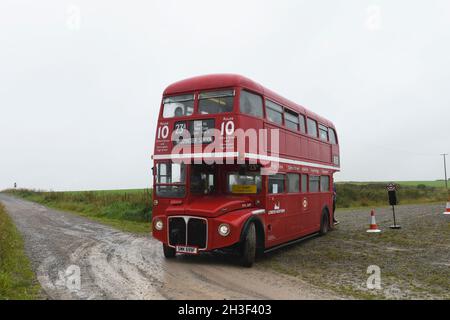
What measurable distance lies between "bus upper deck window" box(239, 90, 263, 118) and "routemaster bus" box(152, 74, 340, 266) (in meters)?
0.03

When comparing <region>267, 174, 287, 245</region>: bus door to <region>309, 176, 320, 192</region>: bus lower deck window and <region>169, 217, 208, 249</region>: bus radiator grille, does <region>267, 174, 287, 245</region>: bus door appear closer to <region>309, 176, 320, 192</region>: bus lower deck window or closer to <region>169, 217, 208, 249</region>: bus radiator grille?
<region>169, 217, 208, 249</region>: bus radiator grille

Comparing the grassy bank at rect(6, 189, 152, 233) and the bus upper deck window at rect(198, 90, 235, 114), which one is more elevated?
the bus upper deck window at rect(198, 90, 235, 114)

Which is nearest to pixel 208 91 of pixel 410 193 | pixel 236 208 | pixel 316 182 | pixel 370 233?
pixel 236 208

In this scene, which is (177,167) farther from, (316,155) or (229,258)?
(316,155)

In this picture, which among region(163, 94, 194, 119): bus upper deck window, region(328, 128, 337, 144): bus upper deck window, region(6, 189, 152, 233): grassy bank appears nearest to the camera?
region(163, 94, 194, 119): bus upper deck window

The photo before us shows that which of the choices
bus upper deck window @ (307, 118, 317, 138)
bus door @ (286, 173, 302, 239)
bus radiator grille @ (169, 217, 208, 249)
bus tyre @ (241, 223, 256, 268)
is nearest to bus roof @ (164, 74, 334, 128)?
bus door @ (286, 173, 302, 239)

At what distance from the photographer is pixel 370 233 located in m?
14.5

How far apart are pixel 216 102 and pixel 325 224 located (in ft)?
25.8

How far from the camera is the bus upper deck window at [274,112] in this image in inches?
413

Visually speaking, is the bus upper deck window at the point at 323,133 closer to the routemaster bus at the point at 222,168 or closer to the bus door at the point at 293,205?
the bus door at the point at 293,205

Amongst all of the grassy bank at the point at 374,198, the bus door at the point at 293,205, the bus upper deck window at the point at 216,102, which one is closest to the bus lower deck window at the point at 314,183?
the bus door at the point at 293,205

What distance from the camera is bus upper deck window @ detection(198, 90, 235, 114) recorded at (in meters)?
9.34

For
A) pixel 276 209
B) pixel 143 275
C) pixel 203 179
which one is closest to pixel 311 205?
pixel 276 209
